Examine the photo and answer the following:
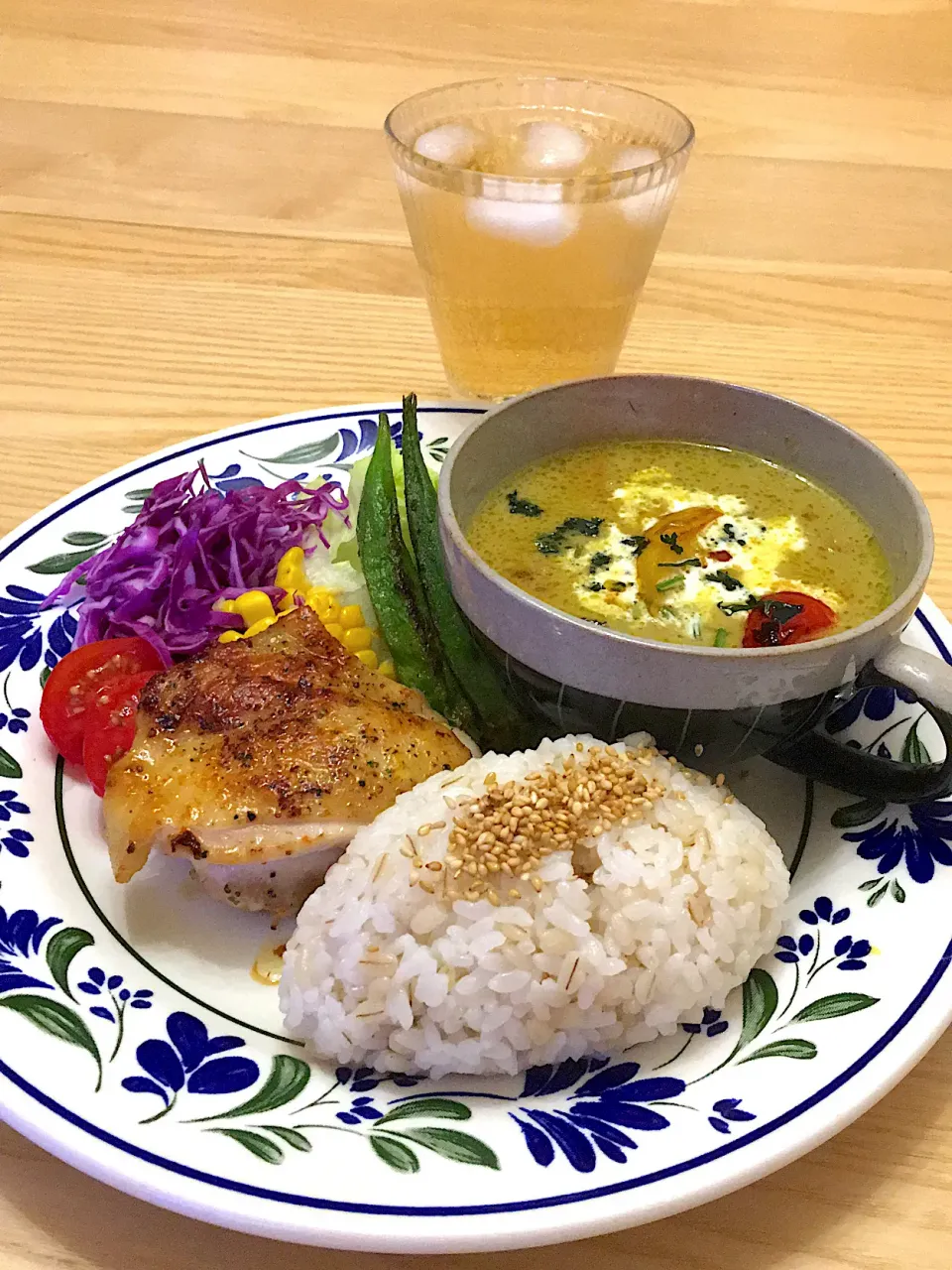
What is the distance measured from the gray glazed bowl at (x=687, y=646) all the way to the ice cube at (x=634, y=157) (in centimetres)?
105

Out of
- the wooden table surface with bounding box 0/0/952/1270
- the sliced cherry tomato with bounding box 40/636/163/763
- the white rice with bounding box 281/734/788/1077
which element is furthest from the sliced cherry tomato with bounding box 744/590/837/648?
the sliced cherry tomato with bounding box 40/636/163/763

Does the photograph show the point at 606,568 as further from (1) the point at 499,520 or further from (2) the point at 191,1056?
A: (2) the point at 191,1056

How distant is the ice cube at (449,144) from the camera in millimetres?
3367

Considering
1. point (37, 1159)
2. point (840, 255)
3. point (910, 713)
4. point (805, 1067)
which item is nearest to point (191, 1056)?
point (37, 1159)

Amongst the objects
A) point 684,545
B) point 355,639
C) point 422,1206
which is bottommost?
point 355,639

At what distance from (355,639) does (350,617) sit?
6 centimetres

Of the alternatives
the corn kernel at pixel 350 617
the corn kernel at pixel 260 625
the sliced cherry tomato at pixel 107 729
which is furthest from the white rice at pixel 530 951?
the corn kernel at pixel 350 617

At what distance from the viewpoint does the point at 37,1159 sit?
170cm

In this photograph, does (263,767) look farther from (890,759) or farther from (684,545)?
(890,759)

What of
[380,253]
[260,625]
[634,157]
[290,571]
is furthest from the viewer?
[380,253]

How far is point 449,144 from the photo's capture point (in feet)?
11.2

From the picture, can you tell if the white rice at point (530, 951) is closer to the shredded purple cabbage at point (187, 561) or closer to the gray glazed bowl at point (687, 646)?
the gray glazed bowl at point (687, 646)

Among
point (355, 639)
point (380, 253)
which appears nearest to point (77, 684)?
point (355, 639)

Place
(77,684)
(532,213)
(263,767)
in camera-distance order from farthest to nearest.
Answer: (532,213)
(77,684)
(263,767)
